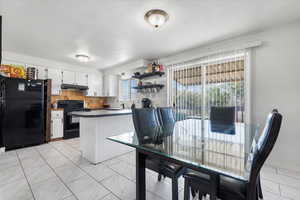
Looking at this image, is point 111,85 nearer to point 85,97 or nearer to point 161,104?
point 85,97

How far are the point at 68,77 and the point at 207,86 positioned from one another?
4.35 m

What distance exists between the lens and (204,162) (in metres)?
0.93

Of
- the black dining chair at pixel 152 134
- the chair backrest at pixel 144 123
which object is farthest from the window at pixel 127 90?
the chair backrest at pixel 144 123

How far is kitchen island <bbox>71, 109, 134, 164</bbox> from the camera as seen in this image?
2.45 meters

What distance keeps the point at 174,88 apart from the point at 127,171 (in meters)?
2.32

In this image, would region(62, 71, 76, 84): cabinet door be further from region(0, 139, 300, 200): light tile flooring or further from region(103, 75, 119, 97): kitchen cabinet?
region(0, 139, 300, 200): light tile flooring

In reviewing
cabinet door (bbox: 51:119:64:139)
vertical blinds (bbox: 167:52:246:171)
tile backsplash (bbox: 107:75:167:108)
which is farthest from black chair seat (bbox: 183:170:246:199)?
cabinet door (bbox: 51:119:64:139)

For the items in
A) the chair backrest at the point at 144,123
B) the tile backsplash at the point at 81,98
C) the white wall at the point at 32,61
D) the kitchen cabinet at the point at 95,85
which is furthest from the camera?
the kitchen cabinet at the point at 95,85

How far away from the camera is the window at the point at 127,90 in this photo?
4762mm

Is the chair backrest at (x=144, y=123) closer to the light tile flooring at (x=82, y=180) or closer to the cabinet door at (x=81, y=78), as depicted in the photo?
the light tile flooring at (x=82, y=180)

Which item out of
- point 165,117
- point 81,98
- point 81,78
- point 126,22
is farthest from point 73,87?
point 165,117

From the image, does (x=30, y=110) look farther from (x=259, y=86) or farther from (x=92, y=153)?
(x=259, y=86)

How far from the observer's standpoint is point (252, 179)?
78 cm

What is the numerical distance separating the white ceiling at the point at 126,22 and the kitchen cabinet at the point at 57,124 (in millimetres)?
1810
